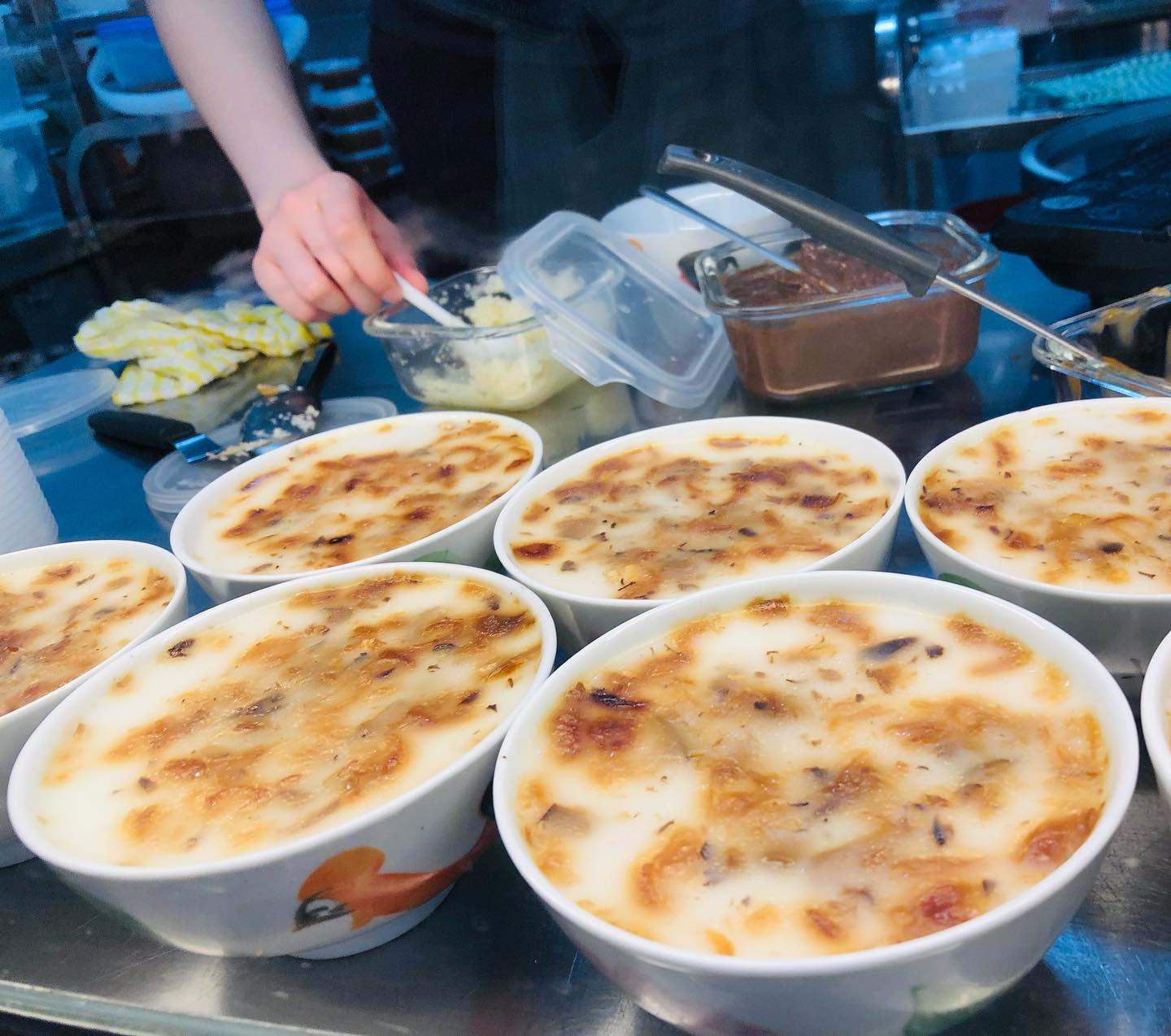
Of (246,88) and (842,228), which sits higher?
(246,88)

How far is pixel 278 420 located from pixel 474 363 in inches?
17.7

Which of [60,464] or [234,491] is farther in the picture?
[60,464]

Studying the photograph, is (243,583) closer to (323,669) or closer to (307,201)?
(323,669)

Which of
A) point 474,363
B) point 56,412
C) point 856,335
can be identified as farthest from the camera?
point 56,412

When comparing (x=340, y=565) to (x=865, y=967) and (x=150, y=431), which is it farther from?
(x=150, y=431)

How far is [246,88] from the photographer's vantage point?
2.40 meters

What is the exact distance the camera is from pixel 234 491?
6.02 feet

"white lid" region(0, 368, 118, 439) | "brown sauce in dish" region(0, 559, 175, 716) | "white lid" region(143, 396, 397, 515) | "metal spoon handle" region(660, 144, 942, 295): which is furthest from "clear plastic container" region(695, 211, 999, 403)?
"white lid" region(0, 368, 118, 439)

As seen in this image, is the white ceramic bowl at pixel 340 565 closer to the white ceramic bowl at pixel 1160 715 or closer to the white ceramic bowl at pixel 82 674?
the white ceramic bowl at pixel 82 674

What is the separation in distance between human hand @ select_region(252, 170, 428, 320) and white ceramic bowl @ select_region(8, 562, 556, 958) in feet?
4.01

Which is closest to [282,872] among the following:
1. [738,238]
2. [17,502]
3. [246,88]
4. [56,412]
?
[17,502]

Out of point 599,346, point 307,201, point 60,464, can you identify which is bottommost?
point 60,464

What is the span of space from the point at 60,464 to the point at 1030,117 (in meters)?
2.90

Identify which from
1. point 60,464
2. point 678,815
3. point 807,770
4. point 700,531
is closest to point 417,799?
point 678,815
